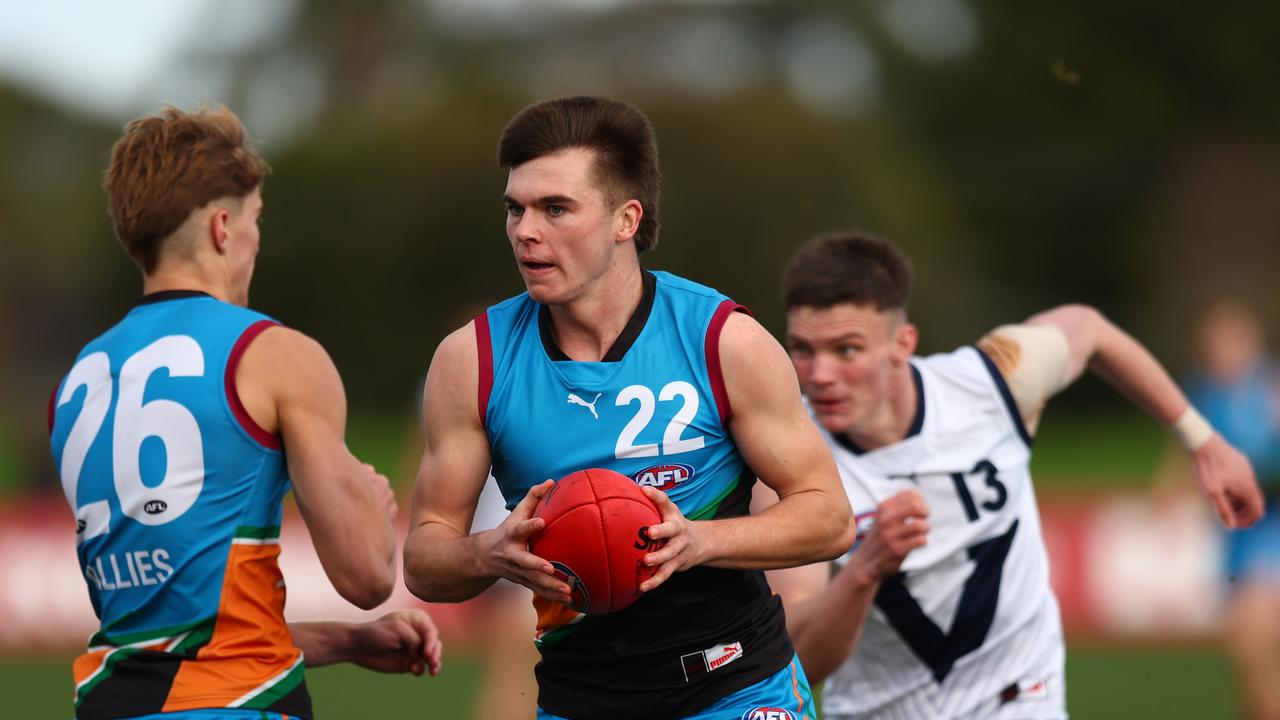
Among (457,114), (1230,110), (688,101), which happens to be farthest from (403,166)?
(1230,110)

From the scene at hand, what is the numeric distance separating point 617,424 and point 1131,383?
2.61m

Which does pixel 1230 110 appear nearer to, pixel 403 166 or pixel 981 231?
pixel 981 231

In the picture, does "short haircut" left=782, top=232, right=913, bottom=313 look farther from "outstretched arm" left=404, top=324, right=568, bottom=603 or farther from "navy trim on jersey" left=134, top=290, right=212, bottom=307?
"navy trim on jersey" left=134, top=290, right=212, bottom=307

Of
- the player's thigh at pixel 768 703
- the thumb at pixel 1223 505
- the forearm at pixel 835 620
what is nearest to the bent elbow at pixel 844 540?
the player's thigh at pixel 768 703

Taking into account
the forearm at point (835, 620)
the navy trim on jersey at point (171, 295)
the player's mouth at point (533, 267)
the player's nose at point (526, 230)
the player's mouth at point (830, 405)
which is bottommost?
the forearm at point (835, 620)

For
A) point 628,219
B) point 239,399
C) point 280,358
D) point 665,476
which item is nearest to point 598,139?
point 628,219

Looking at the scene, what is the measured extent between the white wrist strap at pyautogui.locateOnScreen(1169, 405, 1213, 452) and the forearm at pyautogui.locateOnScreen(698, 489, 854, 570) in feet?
7.03

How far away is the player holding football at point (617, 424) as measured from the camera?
404cm

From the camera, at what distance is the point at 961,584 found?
534 centimetres

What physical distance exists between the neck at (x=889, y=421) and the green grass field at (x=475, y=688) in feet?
18.4

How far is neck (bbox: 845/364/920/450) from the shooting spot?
18.0ft

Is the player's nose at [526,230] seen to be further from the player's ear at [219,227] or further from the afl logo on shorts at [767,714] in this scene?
the afl logo on shorts at [767,714]

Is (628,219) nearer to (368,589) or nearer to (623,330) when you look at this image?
(623,330)

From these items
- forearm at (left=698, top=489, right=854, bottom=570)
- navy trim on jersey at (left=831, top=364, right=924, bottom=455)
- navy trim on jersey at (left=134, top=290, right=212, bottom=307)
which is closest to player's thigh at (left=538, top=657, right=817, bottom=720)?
forearm at (left=698, top=489, right=854, bottom=570)
